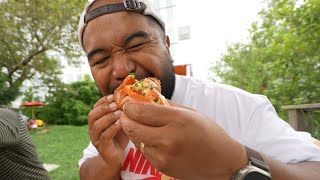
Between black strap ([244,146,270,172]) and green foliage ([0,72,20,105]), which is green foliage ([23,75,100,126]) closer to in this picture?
green foliage ([0,72,20,105])

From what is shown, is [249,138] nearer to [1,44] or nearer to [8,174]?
[8,174]

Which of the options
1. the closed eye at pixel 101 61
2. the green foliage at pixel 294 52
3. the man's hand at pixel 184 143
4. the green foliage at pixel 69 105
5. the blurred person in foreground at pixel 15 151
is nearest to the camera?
the man's hand at pixel 184 143

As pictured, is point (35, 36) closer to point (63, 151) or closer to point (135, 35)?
point (63, 151)

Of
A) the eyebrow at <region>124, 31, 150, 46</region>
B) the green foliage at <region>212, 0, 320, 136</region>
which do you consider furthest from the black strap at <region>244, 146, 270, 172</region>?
the green foliage at <region>212, 0, 320, 136</region>

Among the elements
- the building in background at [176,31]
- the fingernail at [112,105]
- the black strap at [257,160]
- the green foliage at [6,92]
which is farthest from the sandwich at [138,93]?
the green foliage at [6,92]

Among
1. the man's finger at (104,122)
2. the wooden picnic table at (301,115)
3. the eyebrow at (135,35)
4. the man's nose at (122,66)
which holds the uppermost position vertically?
the eyebrow at (135,35)

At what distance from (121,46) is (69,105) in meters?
18.9

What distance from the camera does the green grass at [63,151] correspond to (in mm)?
7164

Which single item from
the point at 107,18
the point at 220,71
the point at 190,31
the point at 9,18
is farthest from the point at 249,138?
the point at 9,18

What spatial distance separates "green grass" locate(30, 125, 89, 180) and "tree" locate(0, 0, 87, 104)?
15.6ft

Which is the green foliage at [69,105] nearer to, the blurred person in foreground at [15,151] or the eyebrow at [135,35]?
the blurred person in foreground at [15,151]

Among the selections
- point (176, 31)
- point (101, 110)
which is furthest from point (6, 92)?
point (101, 110)

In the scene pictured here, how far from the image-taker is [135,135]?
991 mm

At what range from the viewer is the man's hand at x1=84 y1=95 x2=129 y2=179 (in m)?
1.46
